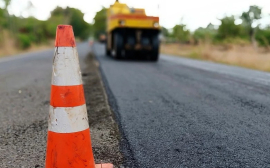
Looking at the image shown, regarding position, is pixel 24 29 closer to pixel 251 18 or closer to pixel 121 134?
pixel 251 18

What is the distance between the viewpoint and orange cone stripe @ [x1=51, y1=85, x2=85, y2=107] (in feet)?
5.76

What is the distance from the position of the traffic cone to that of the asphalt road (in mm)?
434

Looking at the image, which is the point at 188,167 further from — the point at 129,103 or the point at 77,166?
the point at 129,103

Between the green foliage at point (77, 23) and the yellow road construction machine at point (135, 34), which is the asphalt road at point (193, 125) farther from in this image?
the green foliage at point (77, 23)

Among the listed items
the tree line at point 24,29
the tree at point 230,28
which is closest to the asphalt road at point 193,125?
the tree line at point 24,29

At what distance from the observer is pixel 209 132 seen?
2645mm

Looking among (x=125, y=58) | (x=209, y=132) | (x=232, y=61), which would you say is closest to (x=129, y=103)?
(x=209, y=132)

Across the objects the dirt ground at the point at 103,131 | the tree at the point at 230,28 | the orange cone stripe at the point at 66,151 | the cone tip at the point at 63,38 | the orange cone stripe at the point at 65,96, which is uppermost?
the tree at the point at 230,28

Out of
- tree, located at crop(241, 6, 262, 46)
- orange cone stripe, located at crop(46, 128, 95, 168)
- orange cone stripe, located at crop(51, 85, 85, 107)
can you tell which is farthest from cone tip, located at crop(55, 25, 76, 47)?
tree, located at crop(241, 6, 262, 46)

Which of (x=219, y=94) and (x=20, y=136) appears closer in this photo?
(x=20, y=136)

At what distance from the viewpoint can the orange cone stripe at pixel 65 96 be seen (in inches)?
69.2

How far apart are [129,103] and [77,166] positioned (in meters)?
2.11

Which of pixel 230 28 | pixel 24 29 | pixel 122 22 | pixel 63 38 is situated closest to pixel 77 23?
pixel 24 29

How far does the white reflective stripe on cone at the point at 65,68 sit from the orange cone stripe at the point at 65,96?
3 centimetres
